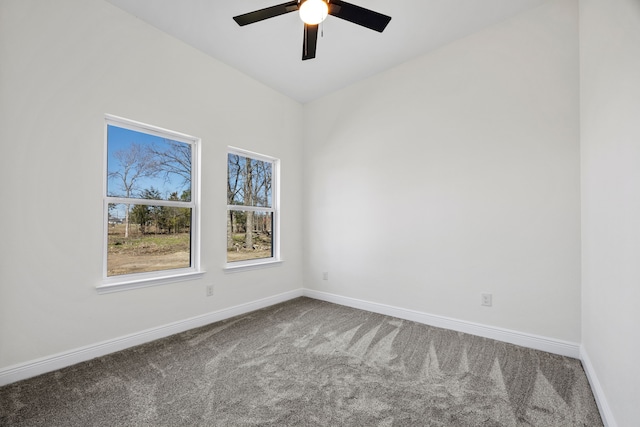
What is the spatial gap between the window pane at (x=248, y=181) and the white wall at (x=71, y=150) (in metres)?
0.40

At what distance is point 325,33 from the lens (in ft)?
8.86

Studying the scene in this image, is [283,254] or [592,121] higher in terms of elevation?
[592,121]

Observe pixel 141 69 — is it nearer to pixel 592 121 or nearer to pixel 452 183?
pixel 452 183

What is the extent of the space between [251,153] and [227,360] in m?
2.38

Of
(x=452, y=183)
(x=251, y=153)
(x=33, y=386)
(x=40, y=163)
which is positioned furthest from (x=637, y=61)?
(x=33, y=386)

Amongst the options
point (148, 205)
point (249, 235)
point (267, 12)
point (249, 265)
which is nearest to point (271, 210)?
point (249, 235)

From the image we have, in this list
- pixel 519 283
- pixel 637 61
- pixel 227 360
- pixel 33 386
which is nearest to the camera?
pixel 637 61

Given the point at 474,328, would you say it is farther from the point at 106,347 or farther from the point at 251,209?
the point at 106,347

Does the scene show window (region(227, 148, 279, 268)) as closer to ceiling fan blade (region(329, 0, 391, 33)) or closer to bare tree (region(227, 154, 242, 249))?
bare tree (region(227, 154, 242, 249))

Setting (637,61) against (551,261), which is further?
(551,261)

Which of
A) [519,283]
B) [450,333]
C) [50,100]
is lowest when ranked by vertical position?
[450,333]

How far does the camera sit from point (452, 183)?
9.28 feet

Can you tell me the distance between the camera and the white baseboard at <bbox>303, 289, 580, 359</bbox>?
2.24m

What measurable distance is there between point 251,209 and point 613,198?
128 inches
